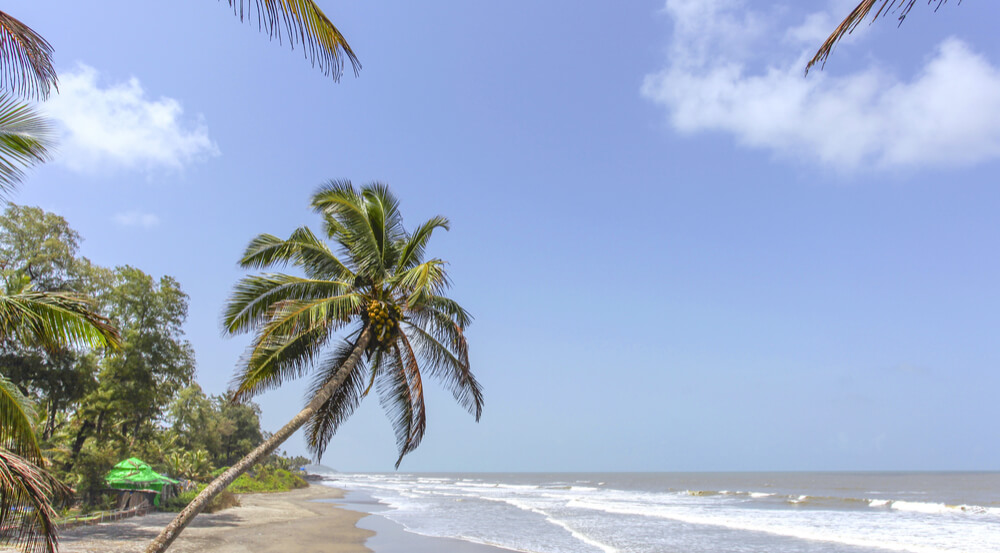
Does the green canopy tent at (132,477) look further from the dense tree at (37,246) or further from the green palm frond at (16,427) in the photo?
the green palm frond at (16,427)

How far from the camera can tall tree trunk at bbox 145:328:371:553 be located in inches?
245

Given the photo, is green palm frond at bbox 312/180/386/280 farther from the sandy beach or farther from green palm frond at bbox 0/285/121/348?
the sandy beach

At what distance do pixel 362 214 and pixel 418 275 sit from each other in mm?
1917

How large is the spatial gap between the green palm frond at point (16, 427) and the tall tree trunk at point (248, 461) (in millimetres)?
1410

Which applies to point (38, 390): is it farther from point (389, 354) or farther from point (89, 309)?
point (89, 309)

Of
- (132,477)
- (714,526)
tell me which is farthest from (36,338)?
(714,526)

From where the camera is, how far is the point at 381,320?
9.06 meters

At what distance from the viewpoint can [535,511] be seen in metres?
33.0

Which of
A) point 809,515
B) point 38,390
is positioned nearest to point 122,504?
point 38,390

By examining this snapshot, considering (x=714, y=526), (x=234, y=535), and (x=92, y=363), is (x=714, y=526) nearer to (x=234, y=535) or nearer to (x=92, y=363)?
(x=234, y=535)

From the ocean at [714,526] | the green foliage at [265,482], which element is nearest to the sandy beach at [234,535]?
the ocean at [714,526]

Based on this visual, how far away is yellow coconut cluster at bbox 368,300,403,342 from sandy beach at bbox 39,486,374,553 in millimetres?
10098

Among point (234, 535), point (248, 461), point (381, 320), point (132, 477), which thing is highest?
point (381, 320)

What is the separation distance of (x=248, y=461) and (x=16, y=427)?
7.86ft
